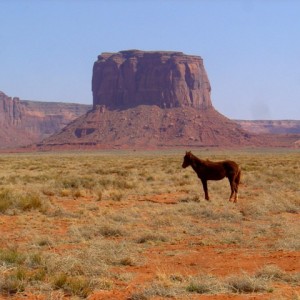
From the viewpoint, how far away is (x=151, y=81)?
160m

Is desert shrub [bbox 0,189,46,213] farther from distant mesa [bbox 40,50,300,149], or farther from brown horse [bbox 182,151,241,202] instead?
distant mesa [bbox 40,50,300,149]

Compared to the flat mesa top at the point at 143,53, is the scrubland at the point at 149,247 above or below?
below

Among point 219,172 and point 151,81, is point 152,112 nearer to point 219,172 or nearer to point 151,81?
point 151,81

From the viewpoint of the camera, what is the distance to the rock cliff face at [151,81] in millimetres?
156750

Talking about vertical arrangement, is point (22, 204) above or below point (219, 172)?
below

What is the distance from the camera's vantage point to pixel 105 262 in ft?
31.5

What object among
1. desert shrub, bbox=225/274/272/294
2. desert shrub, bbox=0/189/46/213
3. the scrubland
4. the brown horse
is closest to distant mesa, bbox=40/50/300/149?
the brown horse

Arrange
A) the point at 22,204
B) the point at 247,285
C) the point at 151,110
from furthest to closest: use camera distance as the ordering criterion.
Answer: the point at 151,110
the point at 22,204
the point at 247,285

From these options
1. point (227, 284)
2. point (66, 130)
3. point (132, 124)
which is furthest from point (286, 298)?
point (66, 130)

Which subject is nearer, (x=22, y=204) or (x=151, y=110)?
(x=22, y=204)

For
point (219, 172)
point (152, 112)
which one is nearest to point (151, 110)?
point (152, 112)

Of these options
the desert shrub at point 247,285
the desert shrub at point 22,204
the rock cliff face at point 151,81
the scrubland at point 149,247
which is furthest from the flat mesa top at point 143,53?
the desert shrub at point 247,285

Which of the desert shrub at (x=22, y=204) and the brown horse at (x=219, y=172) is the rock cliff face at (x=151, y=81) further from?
the desert shrub at (x=22, y=204)

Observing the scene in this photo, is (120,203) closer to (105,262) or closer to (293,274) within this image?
(105,262)
